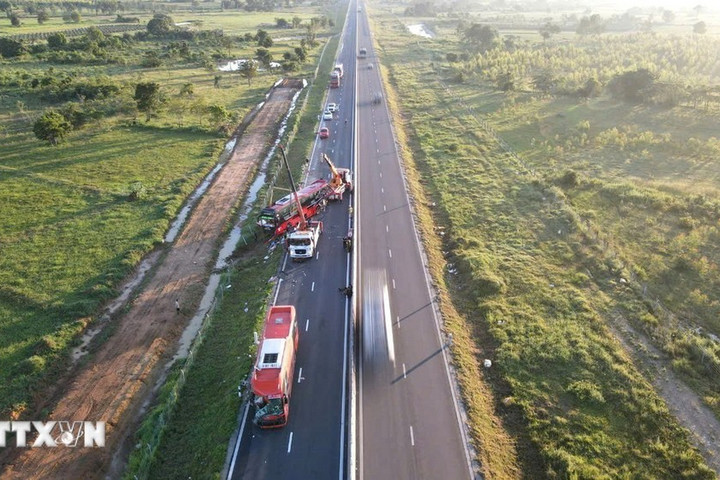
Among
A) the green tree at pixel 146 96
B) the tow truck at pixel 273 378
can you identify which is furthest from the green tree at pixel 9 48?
the tow truck at pixel 273 378

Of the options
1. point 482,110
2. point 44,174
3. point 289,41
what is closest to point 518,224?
point 482,110

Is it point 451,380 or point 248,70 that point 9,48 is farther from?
point 451,380

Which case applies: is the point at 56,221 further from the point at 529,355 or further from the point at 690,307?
the point at 690,307

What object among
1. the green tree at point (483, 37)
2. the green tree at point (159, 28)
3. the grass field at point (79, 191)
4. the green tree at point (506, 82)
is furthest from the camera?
the green tree at point (159, 28)

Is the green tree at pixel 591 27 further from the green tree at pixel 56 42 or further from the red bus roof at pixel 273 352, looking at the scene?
the red bus roof at pixel 273 352

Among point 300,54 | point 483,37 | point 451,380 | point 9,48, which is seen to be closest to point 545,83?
point 483,37

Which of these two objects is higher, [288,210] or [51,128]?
[51,128]
